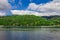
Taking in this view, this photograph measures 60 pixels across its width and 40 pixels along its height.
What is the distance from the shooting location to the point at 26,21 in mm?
4434

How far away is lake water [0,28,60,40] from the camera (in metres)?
4.40

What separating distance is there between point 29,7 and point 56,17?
853 mm

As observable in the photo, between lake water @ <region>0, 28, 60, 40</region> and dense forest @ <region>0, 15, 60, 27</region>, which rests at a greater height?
dense forest @ <region>0, 15, 60, 27</region>

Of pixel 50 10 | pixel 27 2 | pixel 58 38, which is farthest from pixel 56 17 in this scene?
pixel 27 2

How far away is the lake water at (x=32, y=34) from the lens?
14.4 feet

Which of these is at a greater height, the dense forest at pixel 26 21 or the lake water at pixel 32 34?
the dense forest at pixel 26 21

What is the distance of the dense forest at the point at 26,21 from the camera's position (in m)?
4.42

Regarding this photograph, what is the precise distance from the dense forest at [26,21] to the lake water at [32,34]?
0.20 m

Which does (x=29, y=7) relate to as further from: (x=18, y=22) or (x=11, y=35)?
(x=11, y=35)

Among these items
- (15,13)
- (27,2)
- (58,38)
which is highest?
(27,2)

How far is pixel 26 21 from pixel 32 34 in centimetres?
44

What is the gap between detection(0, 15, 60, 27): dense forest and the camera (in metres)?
4.42

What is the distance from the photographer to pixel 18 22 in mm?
4457

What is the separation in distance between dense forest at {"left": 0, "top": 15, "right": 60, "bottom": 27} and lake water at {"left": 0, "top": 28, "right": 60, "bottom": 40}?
20cm
